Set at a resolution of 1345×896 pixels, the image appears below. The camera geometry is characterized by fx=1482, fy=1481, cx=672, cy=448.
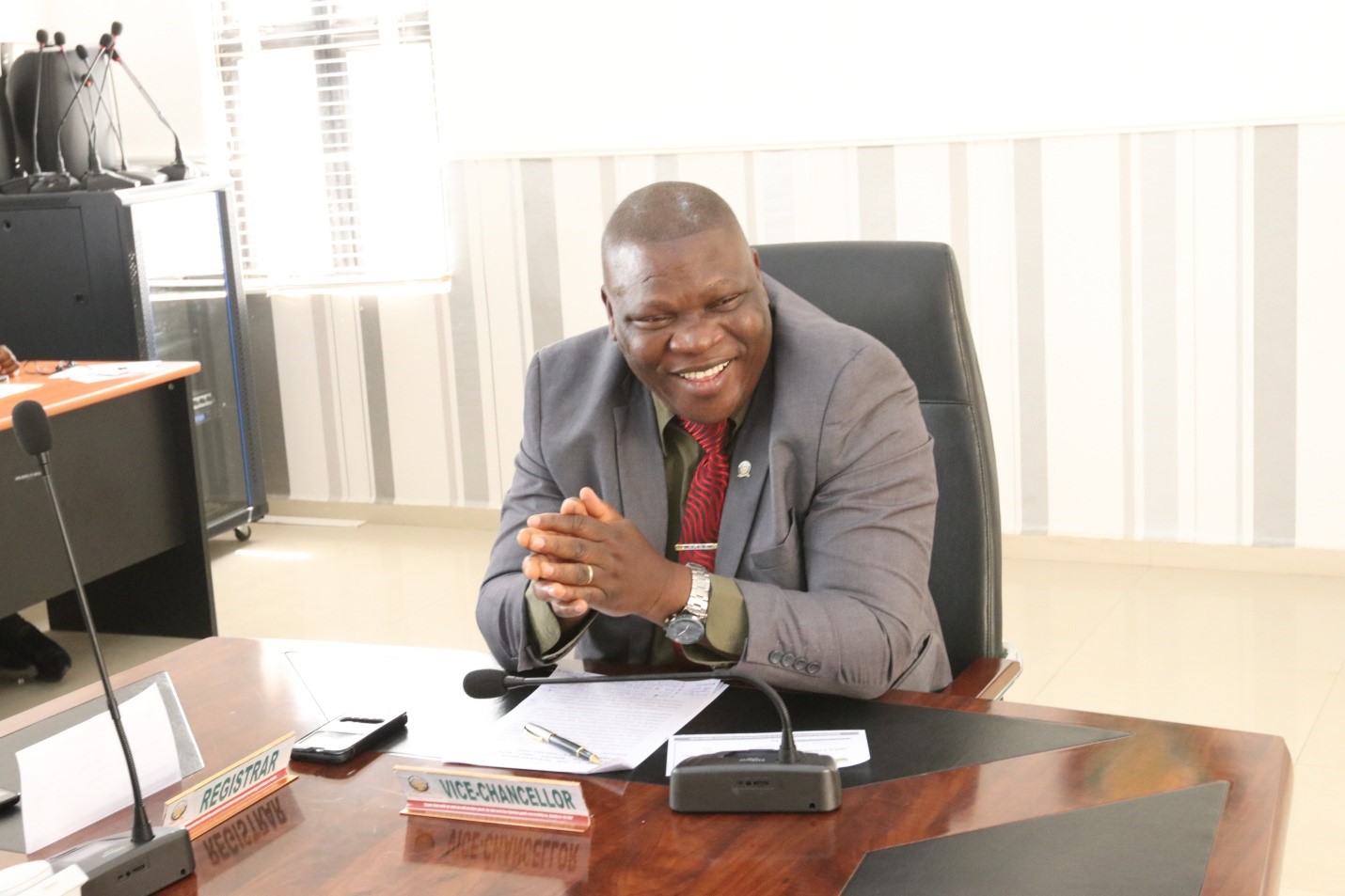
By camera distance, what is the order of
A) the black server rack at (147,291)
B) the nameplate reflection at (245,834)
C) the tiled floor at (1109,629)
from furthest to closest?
the black server rack at (147,291) < the tiled floor at (1109,629) < the nameplate reflection at (245,834)

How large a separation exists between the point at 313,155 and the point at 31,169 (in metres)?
0.88

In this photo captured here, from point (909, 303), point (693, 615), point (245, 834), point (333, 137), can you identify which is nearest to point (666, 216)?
point (909, 303)

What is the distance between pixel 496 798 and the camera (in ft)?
4.21

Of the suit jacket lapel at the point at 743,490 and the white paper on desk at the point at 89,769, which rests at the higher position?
the suit jacket lapel at the point at 743,490

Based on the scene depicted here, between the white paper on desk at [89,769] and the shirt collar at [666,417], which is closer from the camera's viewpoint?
the white paper on desk at [89,769]

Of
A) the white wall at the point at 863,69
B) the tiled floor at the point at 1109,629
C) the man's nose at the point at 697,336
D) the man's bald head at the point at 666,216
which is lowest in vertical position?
the tiled floor at the point at 1109,629

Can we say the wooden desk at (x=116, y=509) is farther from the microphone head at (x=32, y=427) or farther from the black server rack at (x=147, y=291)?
the microphone head at (x=32, y=427)

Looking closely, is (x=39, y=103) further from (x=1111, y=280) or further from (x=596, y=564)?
(x=596, y=564)

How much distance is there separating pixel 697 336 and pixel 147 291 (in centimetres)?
314

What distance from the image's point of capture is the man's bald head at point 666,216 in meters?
Result: 1.71

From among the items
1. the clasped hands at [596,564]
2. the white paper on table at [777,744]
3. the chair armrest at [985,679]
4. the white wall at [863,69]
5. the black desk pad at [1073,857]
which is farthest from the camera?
the white wall at [863,69]

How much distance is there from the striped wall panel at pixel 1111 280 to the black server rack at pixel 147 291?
2.78ft

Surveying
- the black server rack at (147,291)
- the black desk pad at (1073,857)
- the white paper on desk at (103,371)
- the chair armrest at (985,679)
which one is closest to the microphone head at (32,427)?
the black desk pad at (1073,857)

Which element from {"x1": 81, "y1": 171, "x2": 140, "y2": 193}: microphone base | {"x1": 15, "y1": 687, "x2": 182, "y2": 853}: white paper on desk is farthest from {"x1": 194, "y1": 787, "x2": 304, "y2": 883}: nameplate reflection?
{"x1": 81, "y1": 171, "x2": 140, "y2": 193}: microphone base
